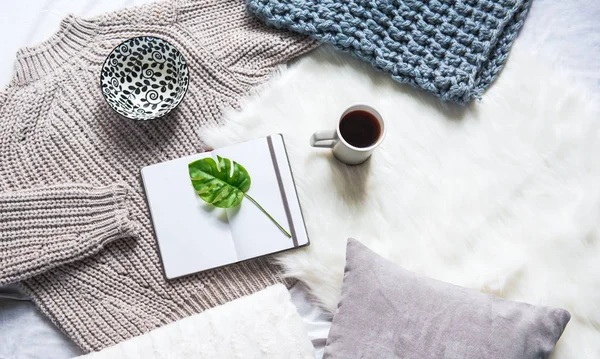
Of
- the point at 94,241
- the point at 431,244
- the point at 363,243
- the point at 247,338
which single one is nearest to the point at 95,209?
the point at 94,241

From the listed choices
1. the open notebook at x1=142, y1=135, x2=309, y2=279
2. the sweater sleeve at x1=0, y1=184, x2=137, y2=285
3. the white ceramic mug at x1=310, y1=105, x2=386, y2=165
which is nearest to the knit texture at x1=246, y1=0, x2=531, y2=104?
the white ceramic mug at x1=310, y1=105, x2=386, y2=165

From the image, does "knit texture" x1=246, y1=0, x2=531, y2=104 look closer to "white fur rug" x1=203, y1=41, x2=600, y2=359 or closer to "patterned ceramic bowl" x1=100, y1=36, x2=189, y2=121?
"white fur rug" x1=203, y1=41, x2=600, y2=359

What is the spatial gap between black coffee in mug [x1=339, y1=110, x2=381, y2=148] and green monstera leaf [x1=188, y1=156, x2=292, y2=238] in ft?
0.62

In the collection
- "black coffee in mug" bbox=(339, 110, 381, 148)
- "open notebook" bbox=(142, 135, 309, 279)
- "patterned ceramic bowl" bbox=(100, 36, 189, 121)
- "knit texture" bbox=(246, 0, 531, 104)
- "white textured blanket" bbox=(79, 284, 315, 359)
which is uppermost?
"knit texture" bbox=(246, 0, 531, 104)

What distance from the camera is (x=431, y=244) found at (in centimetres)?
83

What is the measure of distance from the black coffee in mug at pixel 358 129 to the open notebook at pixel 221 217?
0.40 ft

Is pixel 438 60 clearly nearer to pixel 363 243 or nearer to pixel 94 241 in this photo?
pixel 363 243

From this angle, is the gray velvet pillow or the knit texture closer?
the gray velvet pillow

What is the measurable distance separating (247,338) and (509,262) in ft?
1.50

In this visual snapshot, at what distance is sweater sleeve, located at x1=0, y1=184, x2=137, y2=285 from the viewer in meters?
0.79

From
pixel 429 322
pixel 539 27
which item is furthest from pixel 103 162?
pixel 539 27

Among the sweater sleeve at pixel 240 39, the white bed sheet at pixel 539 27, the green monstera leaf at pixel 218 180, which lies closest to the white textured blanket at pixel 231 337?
the green monstera leaf at pixel 218 180

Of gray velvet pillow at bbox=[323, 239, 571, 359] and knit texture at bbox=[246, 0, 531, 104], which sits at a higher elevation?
knit texture at bbox=[246, 0, 531, 104]

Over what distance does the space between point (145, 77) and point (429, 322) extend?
25.4 inches
